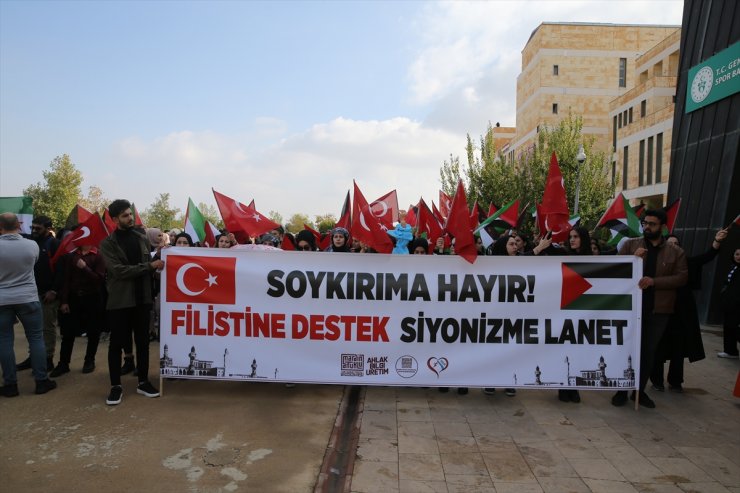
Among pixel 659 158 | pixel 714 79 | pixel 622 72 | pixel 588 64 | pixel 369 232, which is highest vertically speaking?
pixel 588 64

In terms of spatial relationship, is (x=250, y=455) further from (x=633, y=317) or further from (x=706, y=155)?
(x=706, y=155)

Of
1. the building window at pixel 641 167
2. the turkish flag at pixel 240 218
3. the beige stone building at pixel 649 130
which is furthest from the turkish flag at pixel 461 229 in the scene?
the building window at pixel 641 167

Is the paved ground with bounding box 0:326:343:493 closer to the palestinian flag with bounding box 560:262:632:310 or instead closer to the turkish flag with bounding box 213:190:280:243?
the turkish flag with bounding box 213:190:280:243

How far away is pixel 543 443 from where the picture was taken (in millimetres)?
4523

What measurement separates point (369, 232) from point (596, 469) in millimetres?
3245

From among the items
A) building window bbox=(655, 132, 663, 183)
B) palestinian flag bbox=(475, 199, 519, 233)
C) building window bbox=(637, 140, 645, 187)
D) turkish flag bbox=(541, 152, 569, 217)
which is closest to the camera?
turkish flag bbox=(541, 152, 569, 217)

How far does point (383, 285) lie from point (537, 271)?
1635 mm

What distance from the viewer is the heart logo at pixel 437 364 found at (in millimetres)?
5527

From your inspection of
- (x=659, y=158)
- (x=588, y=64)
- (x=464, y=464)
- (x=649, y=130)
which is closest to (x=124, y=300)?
(x=464, y=464)

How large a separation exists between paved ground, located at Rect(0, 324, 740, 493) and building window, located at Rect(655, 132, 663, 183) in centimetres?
3110

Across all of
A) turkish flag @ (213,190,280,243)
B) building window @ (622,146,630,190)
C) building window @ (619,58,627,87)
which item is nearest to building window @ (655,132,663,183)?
building window @ (622,146,630,190)

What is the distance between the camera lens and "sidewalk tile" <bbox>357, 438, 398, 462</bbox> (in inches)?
163

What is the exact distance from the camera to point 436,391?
235 inches

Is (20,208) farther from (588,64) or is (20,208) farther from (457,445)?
(588,64)
